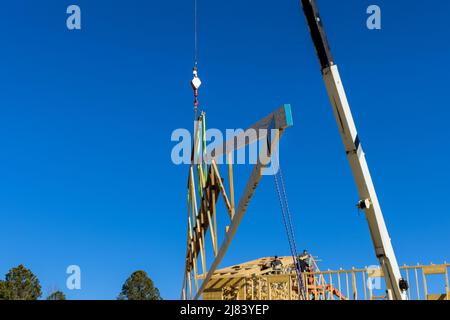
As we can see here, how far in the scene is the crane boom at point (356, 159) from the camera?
8211mm

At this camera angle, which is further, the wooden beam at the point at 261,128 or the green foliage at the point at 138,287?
the green foliage at the point at 138,287

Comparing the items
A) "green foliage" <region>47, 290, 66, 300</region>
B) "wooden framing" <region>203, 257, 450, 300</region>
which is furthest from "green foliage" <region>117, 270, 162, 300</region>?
"wooden framing" <region>203, 257, 450, 300</region>

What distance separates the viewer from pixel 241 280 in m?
22.1

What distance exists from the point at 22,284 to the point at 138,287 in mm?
14786

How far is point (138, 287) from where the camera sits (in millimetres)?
65812

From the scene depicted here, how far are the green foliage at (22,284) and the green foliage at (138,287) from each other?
11.9 meters

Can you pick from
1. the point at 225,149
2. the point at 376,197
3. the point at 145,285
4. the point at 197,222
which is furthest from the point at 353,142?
the point at 145,285

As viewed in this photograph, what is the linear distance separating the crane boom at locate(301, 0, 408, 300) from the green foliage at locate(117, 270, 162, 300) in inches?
2330

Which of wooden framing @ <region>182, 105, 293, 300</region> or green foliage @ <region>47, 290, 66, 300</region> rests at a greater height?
green foliage @ <region>47, 290, 66, 300</region>

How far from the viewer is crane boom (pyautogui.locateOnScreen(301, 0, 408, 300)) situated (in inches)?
323

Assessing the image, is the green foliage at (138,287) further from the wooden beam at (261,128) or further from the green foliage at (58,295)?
the wooden beam at (261,128)

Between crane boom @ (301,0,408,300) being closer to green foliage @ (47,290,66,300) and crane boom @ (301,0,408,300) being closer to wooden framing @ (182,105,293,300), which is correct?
wooden framing @ (182,105,293,300)

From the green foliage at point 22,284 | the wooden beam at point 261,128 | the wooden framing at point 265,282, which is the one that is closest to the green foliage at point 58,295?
the green foliage at point 22,284
